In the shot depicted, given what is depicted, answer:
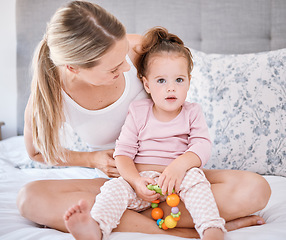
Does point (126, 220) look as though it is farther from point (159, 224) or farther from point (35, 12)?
point (35, 12)

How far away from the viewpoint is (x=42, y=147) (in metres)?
1.20

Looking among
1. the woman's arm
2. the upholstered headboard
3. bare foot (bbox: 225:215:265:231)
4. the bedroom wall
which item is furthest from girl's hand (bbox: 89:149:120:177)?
the bedroom wall

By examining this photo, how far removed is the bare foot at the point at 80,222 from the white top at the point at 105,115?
511 millimetres

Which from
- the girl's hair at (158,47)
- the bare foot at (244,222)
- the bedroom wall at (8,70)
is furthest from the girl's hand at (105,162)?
the bedroom wall at (8,70)

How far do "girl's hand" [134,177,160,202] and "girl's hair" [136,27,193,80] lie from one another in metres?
0.45

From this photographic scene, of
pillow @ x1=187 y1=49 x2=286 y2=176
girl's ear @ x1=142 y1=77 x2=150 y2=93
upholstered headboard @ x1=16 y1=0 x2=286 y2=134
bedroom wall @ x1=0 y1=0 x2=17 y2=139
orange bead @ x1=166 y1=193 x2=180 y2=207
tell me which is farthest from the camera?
bedroom wall @ x1=0 y1=0 x2=17 y2=139

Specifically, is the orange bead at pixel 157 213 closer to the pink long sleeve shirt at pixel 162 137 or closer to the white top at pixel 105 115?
the pink long sleeve shirt at pixel 162 137

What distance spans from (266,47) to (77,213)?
1.56 meters

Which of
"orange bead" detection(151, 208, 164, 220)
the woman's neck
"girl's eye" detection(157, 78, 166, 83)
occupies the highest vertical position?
"girl's eye" detection(157, 78, 166, 83)

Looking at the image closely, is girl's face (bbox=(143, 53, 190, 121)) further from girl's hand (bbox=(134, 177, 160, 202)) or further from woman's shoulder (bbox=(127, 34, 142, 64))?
girl's hand (bbox=(134, 177, 160, 202))

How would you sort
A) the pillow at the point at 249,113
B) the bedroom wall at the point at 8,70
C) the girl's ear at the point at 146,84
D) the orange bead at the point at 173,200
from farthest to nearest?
1. the bedroom wall at the point at 8,70
2. the pillow at the point at 249,113
3. the girl's ear at the point at 146,84
4. the orange bead at the point at 173,200

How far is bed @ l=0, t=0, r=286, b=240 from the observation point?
113 centimetres

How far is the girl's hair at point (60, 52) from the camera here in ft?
3.17

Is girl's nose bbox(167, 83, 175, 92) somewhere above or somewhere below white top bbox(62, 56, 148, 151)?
above
